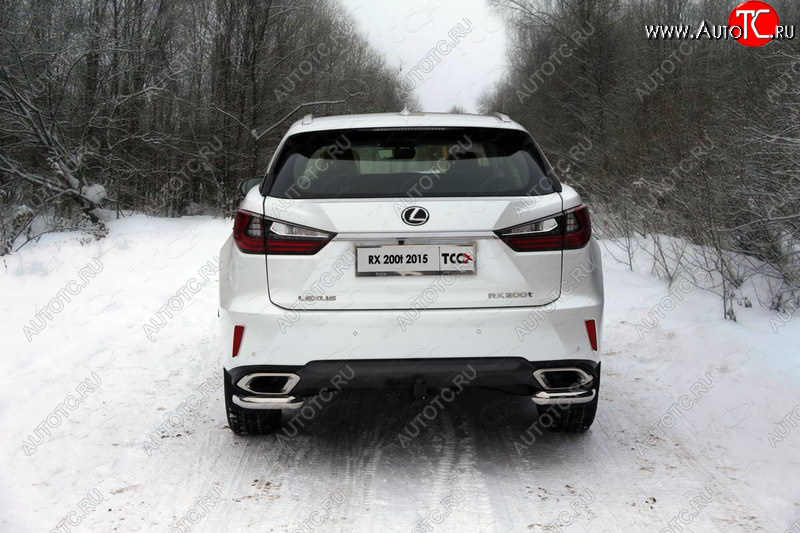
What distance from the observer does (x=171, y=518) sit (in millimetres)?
3303

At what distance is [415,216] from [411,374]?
29.3 inches

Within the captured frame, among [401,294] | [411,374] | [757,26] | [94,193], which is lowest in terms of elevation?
[94,193]

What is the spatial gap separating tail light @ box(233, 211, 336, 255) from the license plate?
204mm

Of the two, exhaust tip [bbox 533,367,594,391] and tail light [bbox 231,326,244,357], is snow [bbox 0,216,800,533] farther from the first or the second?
A: tail light [bbox 231,326,244,357]

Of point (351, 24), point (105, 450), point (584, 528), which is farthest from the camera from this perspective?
point (351, 24)

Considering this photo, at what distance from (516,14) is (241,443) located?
25120mm

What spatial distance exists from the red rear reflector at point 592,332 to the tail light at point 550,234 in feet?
1.25

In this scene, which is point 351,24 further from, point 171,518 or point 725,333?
point 171,518

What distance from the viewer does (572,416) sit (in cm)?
431

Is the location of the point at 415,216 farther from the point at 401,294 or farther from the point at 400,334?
the point at 400,334

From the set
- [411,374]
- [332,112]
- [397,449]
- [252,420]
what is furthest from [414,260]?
[332,112]

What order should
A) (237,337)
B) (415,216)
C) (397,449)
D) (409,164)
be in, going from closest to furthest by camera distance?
(415,216), (237,337), (409,164), (397,449)

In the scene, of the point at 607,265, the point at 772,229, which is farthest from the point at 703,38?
the point at 772,229

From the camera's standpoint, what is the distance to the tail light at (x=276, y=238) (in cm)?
345
